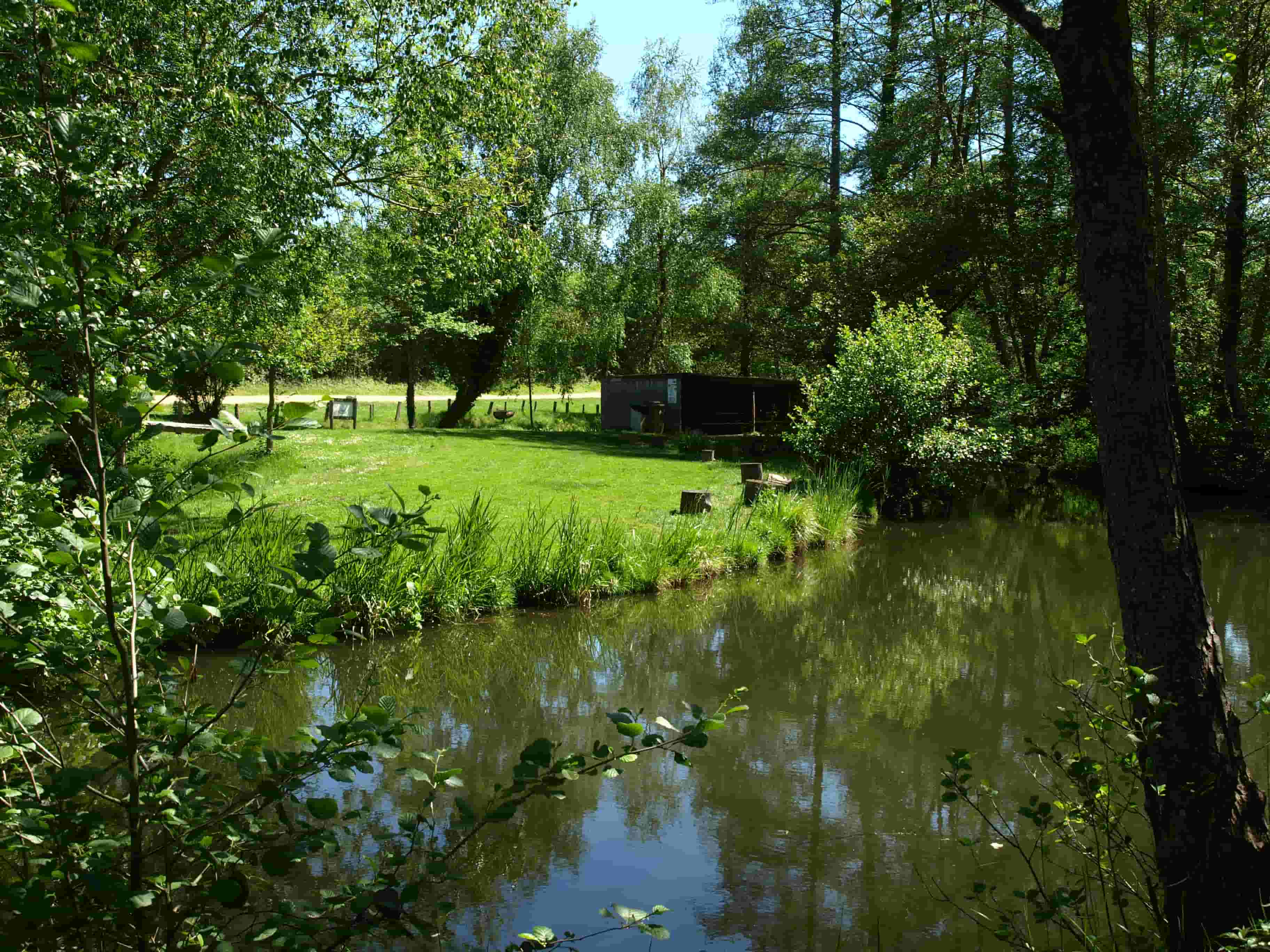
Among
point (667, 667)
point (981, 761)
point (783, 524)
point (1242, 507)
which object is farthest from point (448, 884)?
point (1242, 507)

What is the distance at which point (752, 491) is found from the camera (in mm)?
14469

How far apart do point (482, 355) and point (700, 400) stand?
7.49 meters

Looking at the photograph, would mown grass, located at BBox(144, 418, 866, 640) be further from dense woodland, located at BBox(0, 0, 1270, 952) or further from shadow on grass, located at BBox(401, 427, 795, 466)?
shadow on grass, located at BBox(401, 427, 795, 466)

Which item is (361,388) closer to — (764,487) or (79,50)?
(764,487)

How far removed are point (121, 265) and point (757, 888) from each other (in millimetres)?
5576

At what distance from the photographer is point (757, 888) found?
4.25 m

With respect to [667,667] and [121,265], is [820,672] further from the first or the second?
[121,265]

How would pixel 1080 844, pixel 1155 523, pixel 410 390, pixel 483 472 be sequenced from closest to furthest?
1. pixel 1155 523
2. pixel 1080 844
3. pixel 483 472
4. pixel 410 390

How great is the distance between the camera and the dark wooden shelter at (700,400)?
28.1 m

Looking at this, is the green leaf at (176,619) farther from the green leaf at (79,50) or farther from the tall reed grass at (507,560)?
the tall reed grass at (507,560)

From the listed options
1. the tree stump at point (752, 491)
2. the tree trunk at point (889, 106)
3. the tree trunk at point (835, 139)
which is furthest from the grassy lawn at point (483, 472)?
the tree trunk at point (889, 106)

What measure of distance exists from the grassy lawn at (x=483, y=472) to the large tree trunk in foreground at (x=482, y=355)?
5605 mm

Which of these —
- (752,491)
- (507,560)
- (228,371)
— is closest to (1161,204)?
(752,491)

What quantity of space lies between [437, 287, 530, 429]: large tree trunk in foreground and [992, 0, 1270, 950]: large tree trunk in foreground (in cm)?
2682
